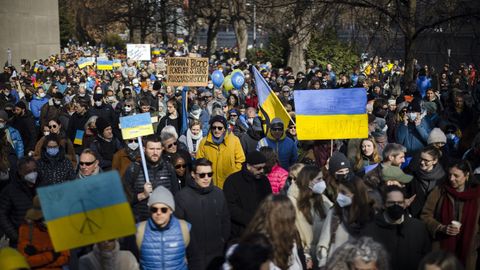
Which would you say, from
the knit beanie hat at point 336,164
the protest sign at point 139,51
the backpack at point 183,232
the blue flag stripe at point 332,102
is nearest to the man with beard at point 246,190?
the knit beanie hat at point 336,164

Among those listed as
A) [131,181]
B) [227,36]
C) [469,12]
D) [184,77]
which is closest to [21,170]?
[131,181]

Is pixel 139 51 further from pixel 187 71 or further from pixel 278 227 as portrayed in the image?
pixel 278 227

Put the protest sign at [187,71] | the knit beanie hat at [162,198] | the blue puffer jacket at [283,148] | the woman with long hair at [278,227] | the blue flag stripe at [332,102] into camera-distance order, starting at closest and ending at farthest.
→ the woman with long hair at [278,227] → the knit beanie hat at [162,198] → the blue flag stripe at [332,102] → the blue puffer jacket at [283,148] → the protest sign at [187,71]

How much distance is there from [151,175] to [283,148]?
93.8 inches

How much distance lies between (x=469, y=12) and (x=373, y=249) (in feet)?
39.6

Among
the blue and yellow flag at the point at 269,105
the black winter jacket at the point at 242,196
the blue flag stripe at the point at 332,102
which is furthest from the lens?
the blue and yellow flag at the point at 269,105

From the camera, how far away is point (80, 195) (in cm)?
540

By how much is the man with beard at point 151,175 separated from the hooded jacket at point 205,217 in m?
0.99

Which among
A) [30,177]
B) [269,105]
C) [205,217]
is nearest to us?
[205,217]

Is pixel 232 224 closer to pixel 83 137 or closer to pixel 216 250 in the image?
pixel 216 250

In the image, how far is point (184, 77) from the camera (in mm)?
15242

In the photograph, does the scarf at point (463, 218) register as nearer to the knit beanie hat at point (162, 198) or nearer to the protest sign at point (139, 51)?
the knit beanie hat at point (162, 198)

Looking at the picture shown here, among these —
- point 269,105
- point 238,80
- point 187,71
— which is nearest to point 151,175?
point 269,105

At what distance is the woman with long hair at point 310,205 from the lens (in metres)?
6.60
